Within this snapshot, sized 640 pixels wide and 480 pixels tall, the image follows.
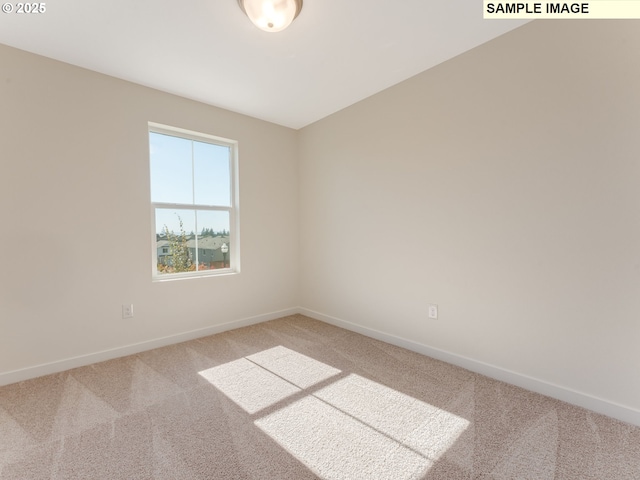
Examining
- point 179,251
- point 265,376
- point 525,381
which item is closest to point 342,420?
point 265,376

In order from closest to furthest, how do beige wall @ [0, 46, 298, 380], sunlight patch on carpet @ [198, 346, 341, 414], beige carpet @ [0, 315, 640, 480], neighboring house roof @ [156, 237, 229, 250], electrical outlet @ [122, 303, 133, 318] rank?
beige carpet @ [0, 315, 640, 480] → sunlight patch on carpet @ [198, 346, 341, 414] → beige wall @ [0, 46, 298, 380] → electrical outlet @ [122, 303, 133, 318] → neighboring house roof @ [156, 237, 229, 250]

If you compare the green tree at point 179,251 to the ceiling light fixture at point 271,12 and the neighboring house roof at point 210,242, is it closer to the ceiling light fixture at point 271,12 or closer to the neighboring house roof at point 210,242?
the neighboring house roof at point 210,242

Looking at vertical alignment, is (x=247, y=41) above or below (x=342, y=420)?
above

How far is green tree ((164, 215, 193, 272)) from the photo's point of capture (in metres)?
3.04

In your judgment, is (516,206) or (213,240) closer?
(516,206)

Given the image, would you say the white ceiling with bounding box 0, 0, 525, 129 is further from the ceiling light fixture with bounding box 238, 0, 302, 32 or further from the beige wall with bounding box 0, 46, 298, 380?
the beige wall with bounding box 0, 46, 298, 380

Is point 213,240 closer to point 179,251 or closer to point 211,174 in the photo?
point 179,251

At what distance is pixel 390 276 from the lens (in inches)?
116

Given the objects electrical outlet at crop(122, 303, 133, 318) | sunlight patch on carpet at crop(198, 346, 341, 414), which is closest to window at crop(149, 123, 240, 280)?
electrical outlet at crop(122, 303, 133, 318)

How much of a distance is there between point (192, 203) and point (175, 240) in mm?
431

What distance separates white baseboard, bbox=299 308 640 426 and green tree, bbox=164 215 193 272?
2.05 m

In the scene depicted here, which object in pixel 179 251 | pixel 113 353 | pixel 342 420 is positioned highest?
pixel 179 251

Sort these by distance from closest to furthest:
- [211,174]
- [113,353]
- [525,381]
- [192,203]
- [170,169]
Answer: [525,381]
[113,353]
[170,169]
[192,203]
[211,174]

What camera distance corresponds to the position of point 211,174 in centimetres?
332
